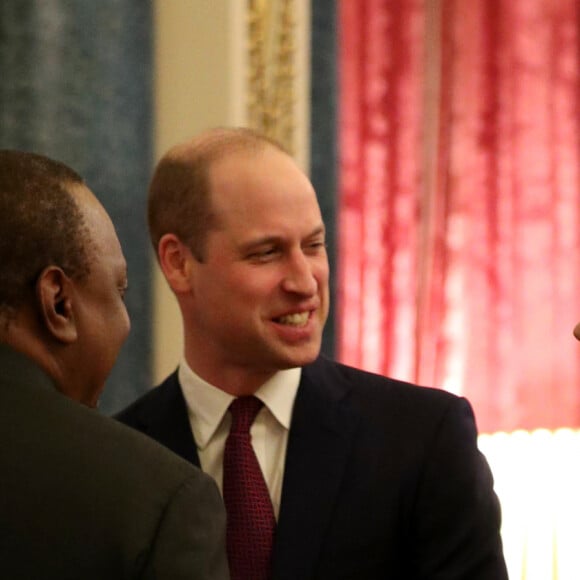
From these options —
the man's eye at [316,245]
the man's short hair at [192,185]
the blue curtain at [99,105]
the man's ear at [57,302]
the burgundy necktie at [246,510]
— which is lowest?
the burgundy necktie at [246,510]

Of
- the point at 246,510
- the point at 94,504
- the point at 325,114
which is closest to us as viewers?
the point at 94,504

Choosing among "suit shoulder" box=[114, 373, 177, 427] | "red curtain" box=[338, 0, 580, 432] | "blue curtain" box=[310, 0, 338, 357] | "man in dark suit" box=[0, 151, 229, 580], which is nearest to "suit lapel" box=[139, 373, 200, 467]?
"suit shoulder" box=[114, 373, 177, 427]

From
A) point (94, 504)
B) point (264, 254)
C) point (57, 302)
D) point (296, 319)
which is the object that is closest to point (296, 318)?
point (296, 319)

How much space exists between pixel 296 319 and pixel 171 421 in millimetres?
280

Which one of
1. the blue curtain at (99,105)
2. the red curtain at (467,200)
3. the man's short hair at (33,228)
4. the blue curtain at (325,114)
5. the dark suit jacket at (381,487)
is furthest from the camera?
the red curtain at (467,200)

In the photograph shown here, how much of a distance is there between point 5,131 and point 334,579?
4.74 ft

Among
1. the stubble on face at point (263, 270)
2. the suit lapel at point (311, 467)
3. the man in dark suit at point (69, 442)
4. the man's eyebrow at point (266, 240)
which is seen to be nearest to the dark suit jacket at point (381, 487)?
the suit lapel at point (311, 467)

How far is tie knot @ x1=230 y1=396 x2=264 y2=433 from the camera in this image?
188cm

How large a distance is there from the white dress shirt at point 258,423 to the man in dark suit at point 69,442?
0.52 m

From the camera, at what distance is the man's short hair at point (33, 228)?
131 centimetres

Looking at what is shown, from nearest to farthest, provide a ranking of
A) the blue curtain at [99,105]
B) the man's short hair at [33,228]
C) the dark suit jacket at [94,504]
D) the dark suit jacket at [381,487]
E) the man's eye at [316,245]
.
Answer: the dark suit jacket at [94,504], the man's short hair at [33,228], the dark suit jacket at [381,487], the man's eye at [316,245], the blue curtain at [99,105]

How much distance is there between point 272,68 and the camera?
3031 mm

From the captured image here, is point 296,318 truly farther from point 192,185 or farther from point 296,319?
point 192,185

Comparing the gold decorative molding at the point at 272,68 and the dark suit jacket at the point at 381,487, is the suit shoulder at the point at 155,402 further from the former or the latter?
the gold decorative molding at the point at 272,68
